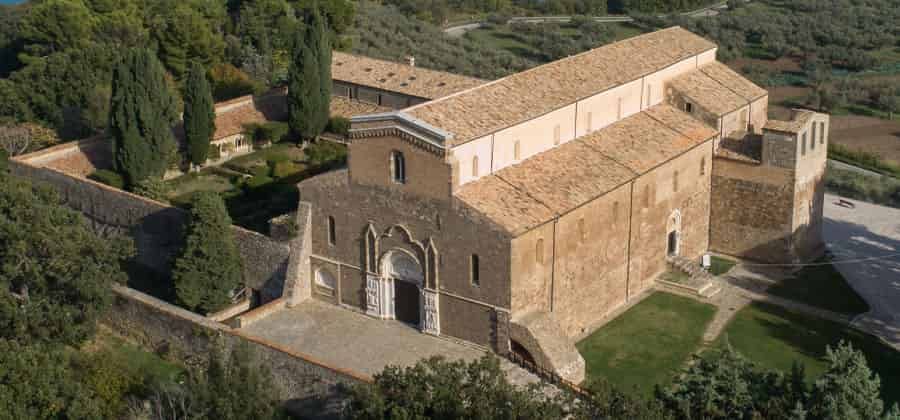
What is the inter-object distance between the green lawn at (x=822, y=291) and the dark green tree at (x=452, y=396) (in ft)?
48.5

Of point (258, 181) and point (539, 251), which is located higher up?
point (539, 251)

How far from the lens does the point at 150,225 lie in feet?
135

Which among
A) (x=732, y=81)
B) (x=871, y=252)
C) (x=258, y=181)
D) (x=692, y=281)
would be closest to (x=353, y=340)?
(x=692, y=281)

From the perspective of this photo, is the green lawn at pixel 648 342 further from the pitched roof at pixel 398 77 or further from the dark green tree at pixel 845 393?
the pitched roof at pixel 398 77

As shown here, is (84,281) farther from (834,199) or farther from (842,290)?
(834,199)

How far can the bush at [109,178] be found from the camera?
44.8 meters

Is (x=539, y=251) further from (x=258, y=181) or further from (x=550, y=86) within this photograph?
(x=258, y=181)

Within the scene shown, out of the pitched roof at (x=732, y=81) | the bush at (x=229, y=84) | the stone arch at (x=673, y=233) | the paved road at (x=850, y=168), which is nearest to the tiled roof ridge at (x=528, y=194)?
the stone arch at (x=673, y=233)

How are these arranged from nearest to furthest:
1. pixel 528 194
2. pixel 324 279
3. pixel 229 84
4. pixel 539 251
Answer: pixel 539 251, pixel 528 194, pixel 324 279, pixel 229 84

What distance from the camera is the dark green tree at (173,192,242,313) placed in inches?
1428

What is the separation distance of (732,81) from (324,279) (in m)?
18.4

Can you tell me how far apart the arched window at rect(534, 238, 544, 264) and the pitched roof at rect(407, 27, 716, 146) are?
3528mm

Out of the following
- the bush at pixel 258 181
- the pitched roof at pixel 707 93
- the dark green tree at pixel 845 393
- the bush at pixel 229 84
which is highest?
the pitched roof at pixel 707 93

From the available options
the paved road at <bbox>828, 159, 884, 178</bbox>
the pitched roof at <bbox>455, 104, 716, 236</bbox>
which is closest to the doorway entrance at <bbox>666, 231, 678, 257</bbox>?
the pitched roof at <bbox>455, 104, 716, 236</bbox>
